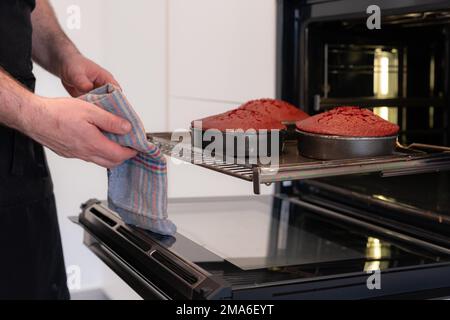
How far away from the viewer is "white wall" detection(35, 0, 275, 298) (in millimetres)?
1396

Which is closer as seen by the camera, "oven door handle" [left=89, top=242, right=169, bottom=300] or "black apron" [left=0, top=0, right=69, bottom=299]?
"oven door handle" [left=89, top=242, right=169, bottom=300]

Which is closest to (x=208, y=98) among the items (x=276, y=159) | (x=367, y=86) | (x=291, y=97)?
(x=291, y=97)

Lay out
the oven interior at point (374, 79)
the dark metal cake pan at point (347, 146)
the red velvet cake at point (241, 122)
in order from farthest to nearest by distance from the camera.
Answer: the oven interior at point (374, 79) < the red velvet cake at point (241, 122) < the dark metal cake pan at point (347, 146)

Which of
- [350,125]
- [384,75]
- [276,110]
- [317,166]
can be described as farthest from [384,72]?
[317,166]

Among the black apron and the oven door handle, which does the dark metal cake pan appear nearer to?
the oven door handle

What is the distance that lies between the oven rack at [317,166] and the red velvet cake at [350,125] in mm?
38

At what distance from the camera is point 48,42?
1250 mm

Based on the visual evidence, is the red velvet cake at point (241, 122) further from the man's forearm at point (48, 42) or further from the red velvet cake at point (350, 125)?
the man's forearm at point (48, 42)

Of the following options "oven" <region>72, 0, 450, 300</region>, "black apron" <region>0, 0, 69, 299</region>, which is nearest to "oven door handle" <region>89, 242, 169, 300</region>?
"oven" <region>72, 0, 450, 300</region>

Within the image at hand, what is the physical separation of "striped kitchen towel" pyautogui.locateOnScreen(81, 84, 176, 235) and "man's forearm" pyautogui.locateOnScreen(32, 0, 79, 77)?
344 mm

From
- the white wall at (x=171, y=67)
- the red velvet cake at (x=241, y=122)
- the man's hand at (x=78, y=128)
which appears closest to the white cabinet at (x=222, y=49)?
the white wall at (x=171, y=67)

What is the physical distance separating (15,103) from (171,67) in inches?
28.8

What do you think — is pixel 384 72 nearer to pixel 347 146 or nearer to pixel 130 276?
pixel 347 146

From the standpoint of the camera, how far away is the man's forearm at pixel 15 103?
2.86ft
